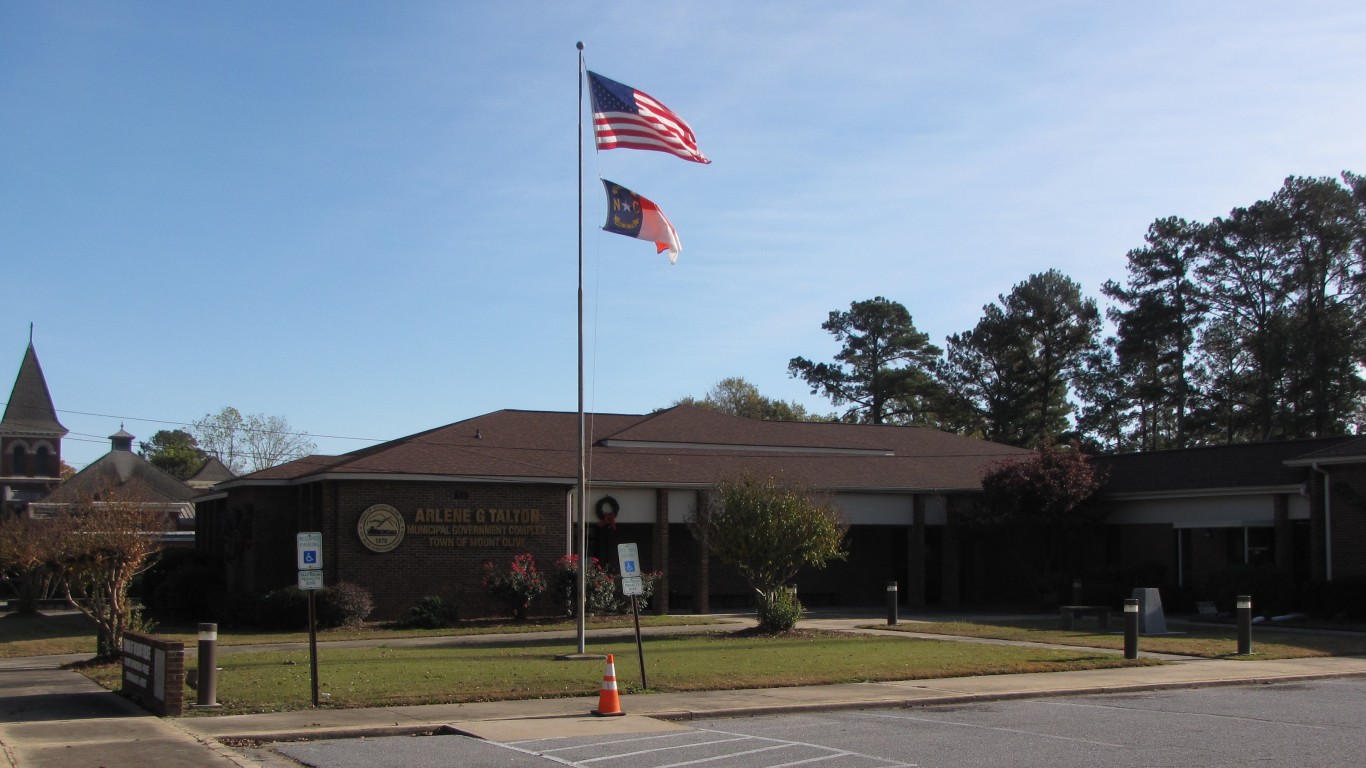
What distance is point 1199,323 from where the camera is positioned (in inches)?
2530

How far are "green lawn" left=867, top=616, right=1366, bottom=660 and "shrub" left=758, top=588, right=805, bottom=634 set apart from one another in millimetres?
3147

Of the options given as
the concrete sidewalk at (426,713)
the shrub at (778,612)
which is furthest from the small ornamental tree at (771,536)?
the concrete sidewalk at (426,713)

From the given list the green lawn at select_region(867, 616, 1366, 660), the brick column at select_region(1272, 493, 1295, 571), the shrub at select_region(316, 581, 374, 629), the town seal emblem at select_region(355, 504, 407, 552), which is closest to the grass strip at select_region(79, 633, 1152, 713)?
the green lawn at select_region(867, 616, 1366, 660)

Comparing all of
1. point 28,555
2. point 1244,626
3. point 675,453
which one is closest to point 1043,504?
point 675,453

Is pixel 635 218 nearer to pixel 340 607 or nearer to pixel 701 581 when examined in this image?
pixel 340 607

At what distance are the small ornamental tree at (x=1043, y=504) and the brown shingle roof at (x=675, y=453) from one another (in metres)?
1.93

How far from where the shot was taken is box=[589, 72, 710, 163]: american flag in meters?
21.6

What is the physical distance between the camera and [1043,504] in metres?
35.8

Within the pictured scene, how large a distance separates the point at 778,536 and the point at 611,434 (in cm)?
1411

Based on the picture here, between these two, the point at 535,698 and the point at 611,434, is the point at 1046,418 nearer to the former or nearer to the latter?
the point at 611,434

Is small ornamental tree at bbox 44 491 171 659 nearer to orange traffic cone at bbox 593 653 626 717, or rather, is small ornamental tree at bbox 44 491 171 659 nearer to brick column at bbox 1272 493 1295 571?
orange traffic cone at bbox 593 653 626 717

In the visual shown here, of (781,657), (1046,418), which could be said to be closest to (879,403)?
(1046,418)

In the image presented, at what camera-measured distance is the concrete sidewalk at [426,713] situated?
41.1 ft

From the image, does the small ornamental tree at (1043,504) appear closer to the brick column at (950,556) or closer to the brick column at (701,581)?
the brick column at (950,556)
